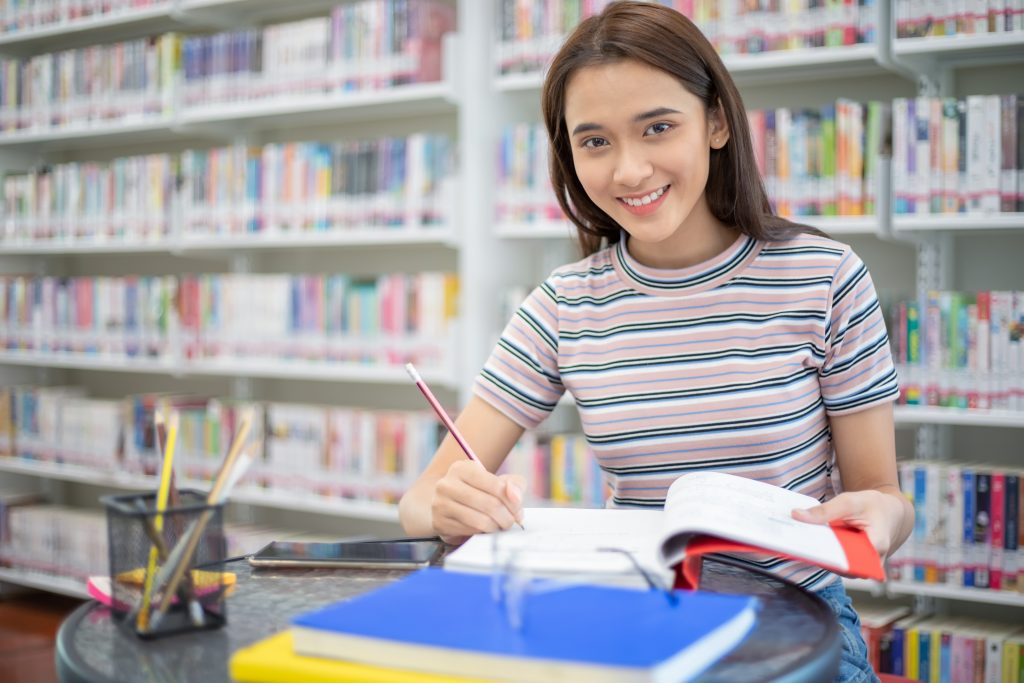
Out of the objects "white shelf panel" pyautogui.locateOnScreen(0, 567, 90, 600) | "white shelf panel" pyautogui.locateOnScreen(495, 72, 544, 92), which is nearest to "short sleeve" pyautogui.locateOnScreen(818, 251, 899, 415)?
"white shelf panel" pyautogui.locateOnScreen(495, 72, 544, 92)

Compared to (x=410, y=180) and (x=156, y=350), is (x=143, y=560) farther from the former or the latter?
(x=156, y=350)

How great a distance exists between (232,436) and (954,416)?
6.96 feet

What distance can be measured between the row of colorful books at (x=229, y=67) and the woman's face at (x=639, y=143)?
5.42ft

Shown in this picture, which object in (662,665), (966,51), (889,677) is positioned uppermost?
(966,51)

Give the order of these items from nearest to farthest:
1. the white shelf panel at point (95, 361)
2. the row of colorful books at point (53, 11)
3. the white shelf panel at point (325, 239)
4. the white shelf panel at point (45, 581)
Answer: the white shelf panel at point (325, 239) → the white shelf panel at point (95, 361) → the row of colorful books at point (53, 11) → the white shelf panel at point (45, 581)

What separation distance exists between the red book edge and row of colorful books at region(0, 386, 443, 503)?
6.27 feet

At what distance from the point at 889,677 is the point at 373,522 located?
2057 millimetres

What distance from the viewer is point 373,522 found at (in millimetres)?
3215

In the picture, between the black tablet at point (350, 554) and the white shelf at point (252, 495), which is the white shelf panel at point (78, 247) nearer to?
the white shelf at point (252, 495)

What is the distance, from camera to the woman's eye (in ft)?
3.87

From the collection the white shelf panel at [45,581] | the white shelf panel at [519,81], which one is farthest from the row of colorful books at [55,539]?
the white shelf panel at [519,81]

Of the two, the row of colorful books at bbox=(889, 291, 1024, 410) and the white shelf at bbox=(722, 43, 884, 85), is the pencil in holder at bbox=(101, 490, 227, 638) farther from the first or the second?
the row of colorful books at bbox=(889, 291, 1024, 410)

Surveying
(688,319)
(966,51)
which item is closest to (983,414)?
(966,51)

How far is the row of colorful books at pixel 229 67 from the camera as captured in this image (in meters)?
2.78
